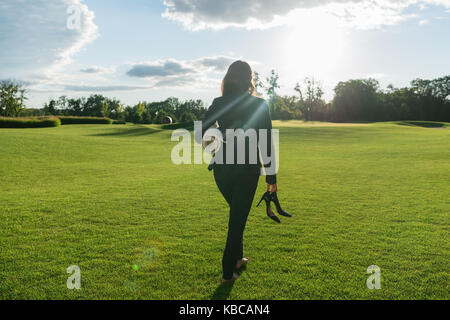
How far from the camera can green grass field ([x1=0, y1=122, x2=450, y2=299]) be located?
4078mm

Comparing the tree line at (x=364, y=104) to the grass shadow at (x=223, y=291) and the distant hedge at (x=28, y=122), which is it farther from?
the grass shadow at (x=223, y=291)

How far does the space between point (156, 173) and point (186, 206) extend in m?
5.91

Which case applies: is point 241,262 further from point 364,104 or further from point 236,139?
point 364,104

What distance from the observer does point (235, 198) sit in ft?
12.9

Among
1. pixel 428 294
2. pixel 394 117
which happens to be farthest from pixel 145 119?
pixel 428 294

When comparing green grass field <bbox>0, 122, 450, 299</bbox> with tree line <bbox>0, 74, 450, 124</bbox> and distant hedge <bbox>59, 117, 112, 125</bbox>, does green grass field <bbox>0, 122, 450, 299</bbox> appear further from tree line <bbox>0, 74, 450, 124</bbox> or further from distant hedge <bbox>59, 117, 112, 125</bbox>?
tree line <bbox>0, 74, 450, 124</bbox>

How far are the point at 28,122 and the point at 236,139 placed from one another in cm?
4364

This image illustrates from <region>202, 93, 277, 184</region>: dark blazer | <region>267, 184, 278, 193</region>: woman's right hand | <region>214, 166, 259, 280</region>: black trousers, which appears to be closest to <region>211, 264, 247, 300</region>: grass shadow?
<region>214, 166, 259, 280</region>: black trousers

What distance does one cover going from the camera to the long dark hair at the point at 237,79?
13.1 ft

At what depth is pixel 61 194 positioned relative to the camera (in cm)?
938

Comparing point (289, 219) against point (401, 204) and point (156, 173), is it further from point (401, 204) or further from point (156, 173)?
point (156, 173)

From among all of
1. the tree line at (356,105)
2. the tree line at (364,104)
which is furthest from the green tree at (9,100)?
the tree line at (364,104)

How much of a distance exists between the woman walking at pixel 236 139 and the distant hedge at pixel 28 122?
4084cm

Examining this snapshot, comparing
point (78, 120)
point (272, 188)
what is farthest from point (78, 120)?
point (272, 188)
